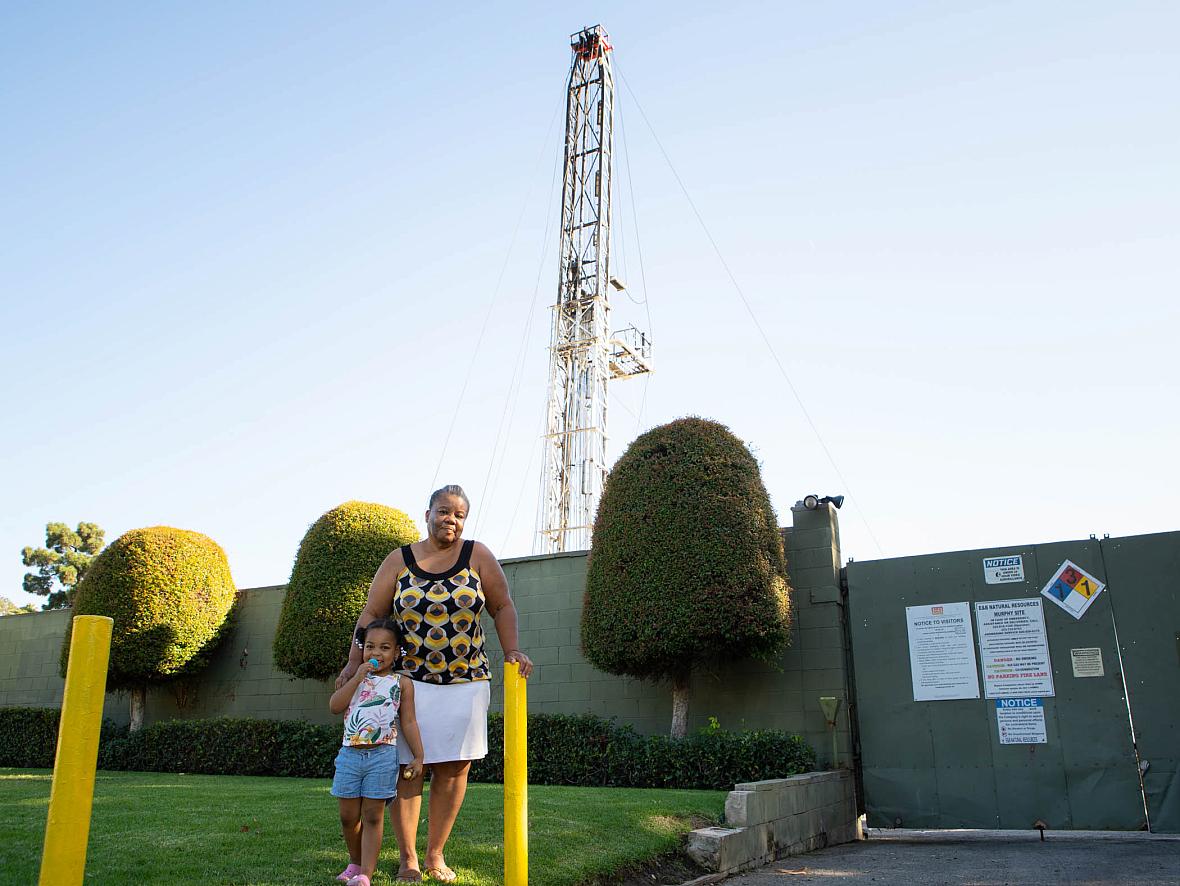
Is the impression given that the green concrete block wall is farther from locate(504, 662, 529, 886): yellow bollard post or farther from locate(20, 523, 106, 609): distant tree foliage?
locate(20, 523, 106, 609): distant tree foliage

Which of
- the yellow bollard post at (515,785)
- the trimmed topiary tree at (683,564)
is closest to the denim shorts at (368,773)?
the yellow bollard post at (515,785)

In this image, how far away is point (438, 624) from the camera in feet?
12.7

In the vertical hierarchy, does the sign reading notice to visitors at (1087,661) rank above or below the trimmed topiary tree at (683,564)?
below

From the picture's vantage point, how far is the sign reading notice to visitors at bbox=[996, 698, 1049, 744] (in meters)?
8.27

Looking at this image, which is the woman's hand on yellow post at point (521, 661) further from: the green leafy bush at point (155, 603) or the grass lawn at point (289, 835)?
the green leafy bush at point (155, 603)

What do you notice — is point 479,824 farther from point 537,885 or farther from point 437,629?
point 437,629

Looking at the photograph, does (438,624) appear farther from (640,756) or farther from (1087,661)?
(1087,661)

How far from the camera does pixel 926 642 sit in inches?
348

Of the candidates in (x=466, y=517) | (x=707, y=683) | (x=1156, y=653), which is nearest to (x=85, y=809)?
(x=466, y=517)

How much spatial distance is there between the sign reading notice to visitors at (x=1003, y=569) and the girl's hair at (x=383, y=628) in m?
6.77

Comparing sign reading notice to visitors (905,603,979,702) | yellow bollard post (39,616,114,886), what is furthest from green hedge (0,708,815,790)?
yellow bollard post (39,616,114,886)

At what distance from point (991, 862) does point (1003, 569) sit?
10.4 feet

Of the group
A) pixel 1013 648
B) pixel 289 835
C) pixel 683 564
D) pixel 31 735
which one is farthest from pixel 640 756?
pixel 31 735

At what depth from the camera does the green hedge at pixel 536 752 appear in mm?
8125
